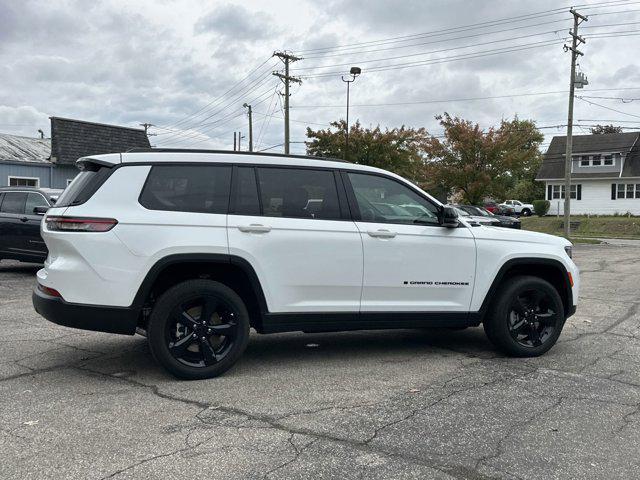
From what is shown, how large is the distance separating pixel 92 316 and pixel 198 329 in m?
0.84

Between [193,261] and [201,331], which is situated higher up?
[193,261]

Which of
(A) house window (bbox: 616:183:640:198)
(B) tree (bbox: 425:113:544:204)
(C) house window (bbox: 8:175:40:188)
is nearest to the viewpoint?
(C) house window (bbox: 8:175:40:188)

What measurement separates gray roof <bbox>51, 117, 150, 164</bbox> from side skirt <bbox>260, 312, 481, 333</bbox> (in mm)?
18350

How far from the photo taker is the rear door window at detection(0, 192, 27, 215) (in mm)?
11852

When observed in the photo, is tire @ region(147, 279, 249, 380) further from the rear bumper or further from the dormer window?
the dormer window

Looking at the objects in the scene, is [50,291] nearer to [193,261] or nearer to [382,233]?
[193,261]

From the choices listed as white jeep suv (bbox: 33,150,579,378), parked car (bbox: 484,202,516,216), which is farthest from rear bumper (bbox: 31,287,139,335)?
parked car (bbox: 484,202,516,216)

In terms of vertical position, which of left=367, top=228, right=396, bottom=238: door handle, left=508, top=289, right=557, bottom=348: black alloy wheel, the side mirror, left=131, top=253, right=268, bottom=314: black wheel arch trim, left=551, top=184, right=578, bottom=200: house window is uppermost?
left=551, top=184, right=578, bottom=200: house window

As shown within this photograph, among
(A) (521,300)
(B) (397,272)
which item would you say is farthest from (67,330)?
(A) (521,300)

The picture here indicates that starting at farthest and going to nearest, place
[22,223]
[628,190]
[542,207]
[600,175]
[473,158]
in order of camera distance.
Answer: [542,207] → [600,175] → [628,190] → [473,158] → [22,223]

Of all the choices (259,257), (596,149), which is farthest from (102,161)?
(596,149)

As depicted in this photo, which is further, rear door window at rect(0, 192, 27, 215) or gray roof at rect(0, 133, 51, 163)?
Result: gray roof at rect(0, 133, 51, 163)

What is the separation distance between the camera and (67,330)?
22.5 ft

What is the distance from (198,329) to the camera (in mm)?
4852
